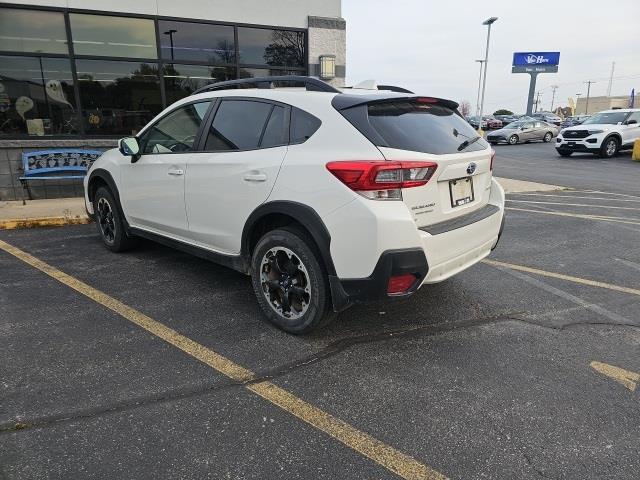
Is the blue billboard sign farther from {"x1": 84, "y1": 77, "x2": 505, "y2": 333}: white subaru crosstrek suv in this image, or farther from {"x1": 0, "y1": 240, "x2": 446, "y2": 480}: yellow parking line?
{"x1": 0, "y1": 240, "x2": 446, "y2": 480}: yellow parking line

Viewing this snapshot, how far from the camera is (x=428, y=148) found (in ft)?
10.1

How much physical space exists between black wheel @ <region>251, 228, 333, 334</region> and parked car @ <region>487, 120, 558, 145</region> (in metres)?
26.9

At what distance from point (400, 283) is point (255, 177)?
129cm

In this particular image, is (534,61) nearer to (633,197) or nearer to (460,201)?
(633,197)

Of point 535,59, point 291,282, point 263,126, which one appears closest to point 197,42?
point 263,126

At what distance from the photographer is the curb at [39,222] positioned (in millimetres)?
6695

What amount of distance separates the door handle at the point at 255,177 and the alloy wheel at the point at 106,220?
8.37 ft

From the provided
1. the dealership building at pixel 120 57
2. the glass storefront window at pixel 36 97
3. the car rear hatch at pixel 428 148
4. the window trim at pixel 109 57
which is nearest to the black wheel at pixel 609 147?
the dealership building at pixel 120 57

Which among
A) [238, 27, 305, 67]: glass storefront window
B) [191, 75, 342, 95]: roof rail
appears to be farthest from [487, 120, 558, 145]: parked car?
[191, 75, 342, 95]: roof rail

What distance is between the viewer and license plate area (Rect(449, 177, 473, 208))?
324 cm

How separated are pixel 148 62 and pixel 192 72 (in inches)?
33.3

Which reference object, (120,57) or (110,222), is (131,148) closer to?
(110,222)

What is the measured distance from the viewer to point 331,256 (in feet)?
9.86

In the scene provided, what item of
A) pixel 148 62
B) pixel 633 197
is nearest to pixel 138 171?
pixel 148 62
